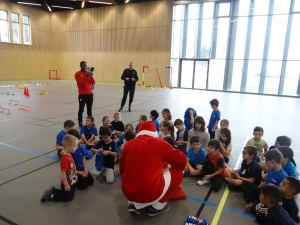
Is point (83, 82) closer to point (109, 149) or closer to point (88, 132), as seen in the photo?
point (88, 132)

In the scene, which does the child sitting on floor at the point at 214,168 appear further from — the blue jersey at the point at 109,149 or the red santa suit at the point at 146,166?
the blue jersey at the point at 109,149

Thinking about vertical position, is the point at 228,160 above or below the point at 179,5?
below

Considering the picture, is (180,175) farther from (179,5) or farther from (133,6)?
(133,6)

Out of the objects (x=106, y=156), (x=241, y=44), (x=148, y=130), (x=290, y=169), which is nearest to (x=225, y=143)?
(x=290, y=169)

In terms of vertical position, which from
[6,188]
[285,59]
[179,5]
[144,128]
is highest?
[179,5]

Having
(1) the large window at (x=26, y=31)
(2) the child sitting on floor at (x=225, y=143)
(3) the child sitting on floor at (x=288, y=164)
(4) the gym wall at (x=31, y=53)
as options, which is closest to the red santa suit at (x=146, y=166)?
(3) the child sitting on floor at (x=288, y=164)

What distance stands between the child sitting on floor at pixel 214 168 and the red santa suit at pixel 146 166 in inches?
41.2

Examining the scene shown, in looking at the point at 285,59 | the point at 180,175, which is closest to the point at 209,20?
the point at 285,59

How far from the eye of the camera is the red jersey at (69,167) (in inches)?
118

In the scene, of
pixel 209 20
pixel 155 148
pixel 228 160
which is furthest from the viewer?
pixel 209 20

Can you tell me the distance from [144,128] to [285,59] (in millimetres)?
18197

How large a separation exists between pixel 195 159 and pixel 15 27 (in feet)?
87.6

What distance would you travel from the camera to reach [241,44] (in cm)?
1858

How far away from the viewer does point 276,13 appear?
1709 centimetres
